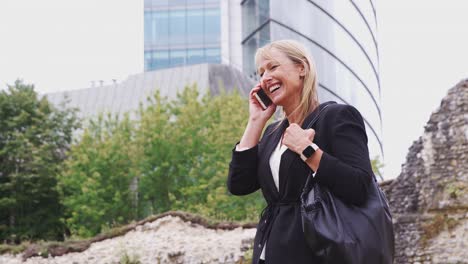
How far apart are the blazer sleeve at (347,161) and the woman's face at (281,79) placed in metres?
0.26

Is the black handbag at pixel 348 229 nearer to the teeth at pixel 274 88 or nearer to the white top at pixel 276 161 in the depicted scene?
the white top at pixel 276 161

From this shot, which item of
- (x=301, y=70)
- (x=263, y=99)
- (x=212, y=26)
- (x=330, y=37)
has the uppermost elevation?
(x=212, y=26)

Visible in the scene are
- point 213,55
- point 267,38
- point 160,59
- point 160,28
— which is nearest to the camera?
point 267,38

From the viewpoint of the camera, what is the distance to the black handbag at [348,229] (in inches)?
126

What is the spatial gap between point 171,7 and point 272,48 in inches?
2318

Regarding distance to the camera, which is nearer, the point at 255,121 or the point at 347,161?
the point at 347,161

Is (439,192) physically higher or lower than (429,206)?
higher

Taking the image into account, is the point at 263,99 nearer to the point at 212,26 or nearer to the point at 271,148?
the point at 271,148

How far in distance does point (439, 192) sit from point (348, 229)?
484 inches

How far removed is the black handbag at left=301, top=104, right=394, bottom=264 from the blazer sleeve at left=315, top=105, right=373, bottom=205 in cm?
4

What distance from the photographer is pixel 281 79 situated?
367cm

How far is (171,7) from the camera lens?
61656 millimetres

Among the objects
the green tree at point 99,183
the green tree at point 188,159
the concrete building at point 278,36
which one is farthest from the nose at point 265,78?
the concrete building at point 278,36

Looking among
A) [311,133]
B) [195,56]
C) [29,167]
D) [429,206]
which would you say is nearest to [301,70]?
[311,133]
